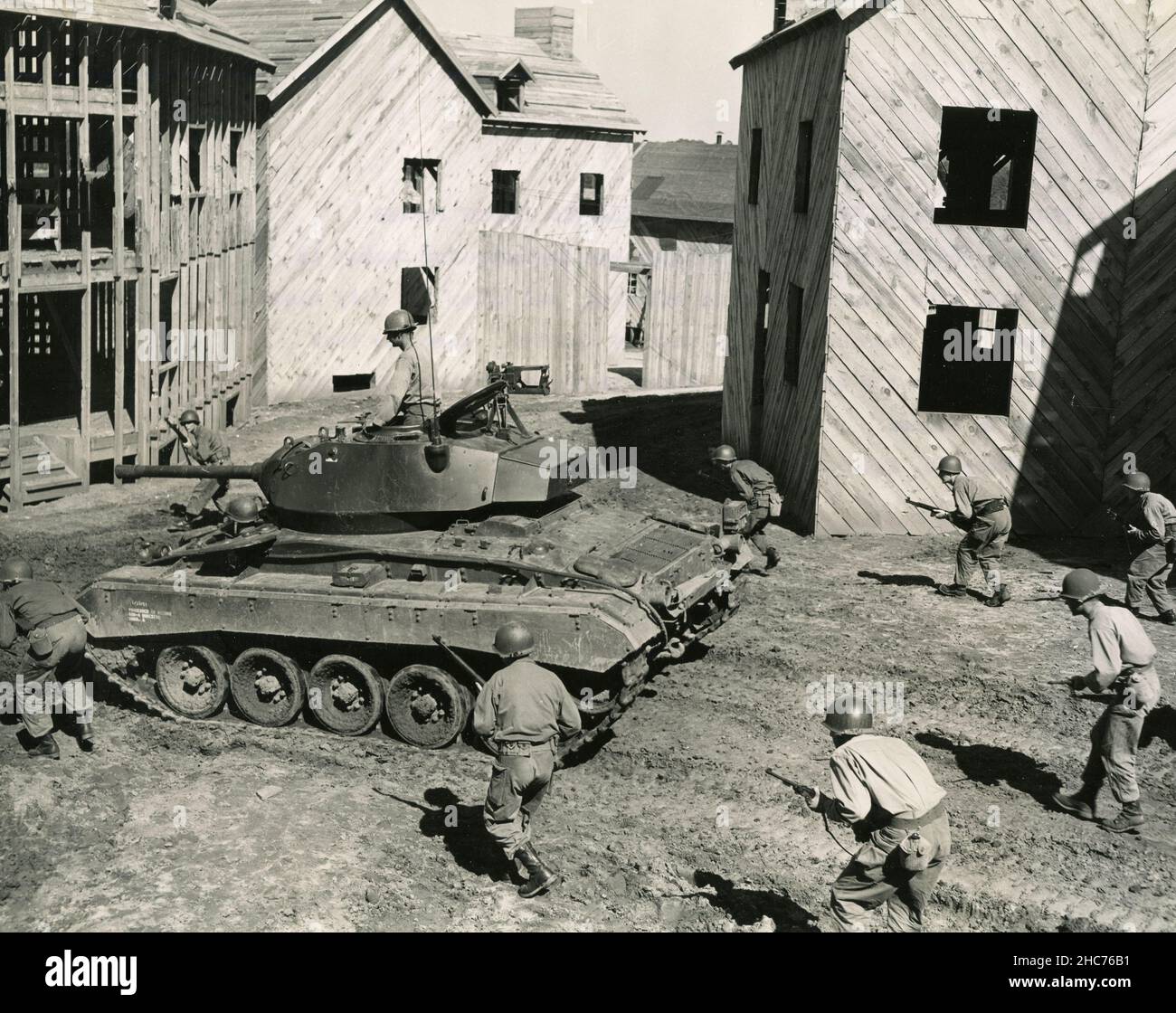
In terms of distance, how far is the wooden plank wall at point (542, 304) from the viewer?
94.6 feet

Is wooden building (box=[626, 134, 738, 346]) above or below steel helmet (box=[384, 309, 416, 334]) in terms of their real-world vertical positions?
above

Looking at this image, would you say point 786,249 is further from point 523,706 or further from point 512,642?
point 523,706

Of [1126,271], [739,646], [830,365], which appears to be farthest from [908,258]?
[739,646]

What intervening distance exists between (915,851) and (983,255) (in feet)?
37.0

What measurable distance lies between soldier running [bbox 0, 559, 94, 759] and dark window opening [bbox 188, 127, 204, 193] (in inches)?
439

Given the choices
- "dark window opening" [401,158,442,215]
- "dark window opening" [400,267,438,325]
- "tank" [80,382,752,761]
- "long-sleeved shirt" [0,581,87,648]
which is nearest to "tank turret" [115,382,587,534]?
"tank" [80,382,752,761]

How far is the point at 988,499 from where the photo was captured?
14.6 meters

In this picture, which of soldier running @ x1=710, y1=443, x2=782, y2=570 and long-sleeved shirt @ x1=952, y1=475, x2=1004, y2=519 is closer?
long-sleeved shirt @ x1=952, y1=475, x2=1004, y2=519

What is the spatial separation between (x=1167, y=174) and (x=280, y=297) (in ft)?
52.4

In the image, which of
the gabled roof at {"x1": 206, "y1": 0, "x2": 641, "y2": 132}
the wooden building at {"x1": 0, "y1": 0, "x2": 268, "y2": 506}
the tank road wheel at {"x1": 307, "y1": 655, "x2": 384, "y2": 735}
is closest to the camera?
the tank road wheel at {"x1": 307, "y1": 655, "x2": 384, "y2": 735}

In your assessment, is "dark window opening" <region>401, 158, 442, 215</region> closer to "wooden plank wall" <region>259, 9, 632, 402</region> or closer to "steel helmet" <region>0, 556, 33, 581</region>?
"wooden plank wall" <region>259, 9, 632, 402</region>

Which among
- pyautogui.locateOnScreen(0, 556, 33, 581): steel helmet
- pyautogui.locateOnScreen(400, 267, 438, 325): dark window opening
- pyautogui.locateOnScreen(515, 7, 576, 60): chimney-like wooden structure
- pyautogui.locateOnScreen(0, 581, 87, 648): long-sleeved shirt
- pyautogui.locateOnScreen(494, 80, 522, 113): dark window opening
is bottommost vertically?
pyautogui.locateOnScreen(0, 581, 87, 648): long-sleeved shirt

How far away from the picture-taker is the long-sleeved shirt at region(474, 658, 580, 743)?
849 cm

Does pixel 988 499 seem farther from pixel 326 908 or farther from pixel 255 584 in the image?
pixel 326 908
